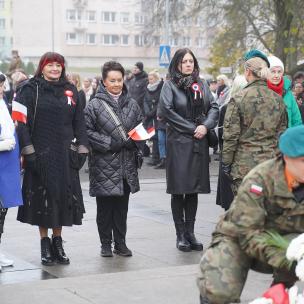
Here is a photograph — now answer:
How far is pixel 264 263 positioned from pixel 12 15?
10681 cm

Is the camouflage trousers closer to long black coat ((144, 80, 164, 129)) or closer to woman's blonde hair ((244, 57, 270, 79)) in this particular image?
woman's blonde hair ((244, 57, 270, 79))

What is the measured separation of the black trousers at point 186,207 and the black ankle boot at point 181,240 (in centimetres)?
6

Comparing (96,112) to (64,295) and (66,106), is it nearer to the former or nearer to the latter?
(66,106)

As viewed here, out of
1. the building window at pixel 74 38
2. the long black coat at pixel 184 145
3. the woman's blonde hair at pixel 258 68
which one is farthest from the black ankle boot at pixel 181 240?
the building window at pixel 74 38

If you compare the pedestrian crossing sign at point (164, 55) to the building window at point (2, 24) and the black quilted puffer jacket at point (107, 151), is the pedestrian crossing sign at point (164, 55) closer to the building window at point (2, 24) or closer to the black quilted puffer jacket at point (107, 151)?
the black quilted puffer jacket at point (107, 151)

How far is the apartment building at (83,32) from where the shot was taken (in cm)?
10425

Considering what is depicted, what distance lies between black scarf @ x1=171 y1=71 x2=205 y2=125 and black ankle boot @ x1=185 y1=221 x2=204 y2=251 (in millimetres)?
1025

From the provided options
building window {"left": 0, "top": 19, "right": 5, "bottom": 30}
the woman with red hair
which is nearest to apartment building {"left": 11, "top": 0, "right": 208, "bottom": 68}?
building window {"left": 0, "top": 19, "right": 5, "bottom": 30}

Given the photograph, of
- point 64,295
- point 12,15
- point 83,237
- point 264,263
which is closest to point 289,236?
point 264,263

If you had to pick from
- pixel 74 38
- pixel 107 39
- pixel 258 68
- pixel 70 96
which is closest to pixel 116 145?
pixel 70 96

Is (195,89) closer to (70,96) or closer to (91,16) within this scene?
(70,96)

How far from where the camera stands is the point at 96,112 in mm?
8773

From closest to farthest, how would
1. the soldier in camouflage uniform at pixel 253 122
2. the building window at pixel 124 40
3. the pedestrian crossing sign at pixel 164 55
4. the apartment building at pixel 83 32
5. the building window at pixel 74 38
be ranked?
the soldier in camouflage uniform at pixel 253 122, the pedestrian crossing sign at pixel 164 55, the apartment building at pixel 83 32, the building window at pixel 74 38, the building window at pixel 124 40

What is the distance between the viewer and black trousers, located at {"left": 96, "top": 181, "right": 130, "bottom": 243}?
8.81 meters
